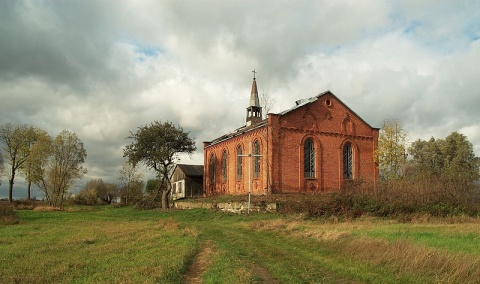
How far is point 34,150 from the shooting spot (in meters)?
49.8

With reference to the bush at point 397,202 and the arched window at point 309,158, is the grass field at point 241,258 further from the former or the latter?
the arched window at point 309,158

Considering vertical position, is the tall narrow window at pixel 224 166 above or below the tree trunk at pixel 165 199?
above

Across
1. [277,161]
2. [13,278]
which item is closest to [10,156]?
[277,161]

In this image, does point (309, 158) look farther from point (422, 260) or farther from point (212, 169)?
point (422, 260)

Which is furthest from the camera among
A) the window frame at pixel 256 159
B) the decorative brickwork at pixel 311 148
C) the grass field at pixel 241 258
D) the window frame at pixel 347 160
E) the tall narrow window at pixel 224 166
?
the tall narrow window at pixel 224 166

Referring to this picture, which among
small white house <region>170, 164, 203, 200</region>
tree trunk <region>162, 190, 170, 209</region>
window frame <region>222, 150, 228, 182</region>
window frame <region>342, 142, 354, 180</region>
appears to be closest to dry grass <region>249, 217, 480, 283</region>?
window frame <region>342, 142, 354, 180</region>

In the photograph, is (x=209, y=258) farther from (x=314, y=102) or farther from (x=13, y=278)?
(x=314, y=102)

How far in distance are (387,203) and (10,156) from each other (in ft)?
168

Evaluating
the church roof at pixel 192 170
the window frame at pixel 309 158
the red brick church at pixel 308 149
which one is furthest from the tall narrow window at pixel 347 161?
the church roof at pixel 192 170

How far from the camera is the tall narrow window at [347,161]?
40312mm

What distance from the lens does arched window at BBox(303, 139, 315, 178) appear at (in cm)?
3822

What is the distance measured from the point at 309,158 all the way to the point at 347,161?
4669 mm

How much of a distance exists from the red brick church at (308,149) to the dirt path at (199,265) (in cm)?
2204

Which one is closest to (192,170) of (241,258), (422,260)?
(241,258)
